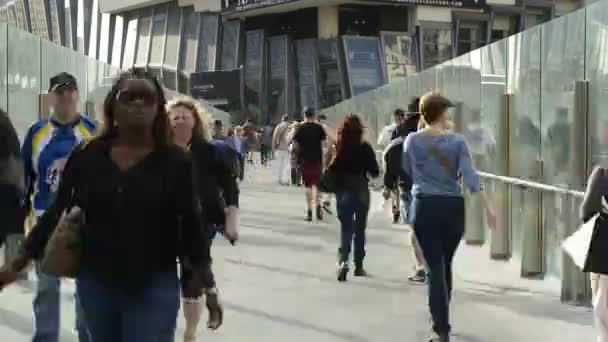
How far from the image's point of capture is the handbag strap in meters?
6.18

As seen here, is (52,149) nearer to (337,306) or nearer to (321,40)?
(337,306)

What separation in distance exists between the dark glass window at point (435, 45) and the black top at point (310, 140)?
43.4 meters

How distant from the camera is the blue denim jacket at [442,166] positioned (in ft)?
20.2

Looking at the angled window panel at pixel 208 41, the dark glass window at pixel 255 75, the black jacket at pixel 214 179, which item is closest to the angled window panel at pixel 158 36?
the angled window panel at pixel 208 41

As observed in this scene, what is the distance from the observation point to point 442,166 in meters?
6.18

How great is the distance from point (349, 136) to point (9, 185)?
5.20 metres

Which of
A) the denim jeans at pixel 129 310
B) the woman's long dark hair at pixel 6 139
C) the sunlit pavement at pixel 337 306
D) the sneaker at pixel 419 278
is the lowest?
the sunlit pavement at pixel 337 306

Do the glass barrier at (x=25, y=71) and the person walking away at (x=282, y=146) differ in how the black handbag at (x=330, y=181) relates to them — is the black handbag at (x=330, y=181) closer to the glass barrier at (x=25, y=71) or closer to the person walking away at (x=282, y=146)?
the glass barrier at (x=25, y=71)

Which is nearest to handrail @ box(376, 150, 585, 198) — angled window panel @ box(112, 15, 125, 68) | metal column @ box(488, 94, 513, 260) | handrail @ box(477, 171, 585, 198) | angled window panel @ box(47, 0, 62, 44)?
handrail @ box(477, 171, 585, 198)

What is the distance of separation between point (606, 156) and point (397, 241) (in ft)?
18.0

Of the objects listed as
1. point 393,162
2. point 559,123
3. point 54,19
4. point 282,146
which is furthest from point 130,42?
point 559,123

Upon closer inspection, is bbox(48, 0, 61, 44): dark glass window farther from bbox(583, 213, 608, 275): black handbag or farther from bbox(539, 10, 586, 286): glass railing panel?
bbox(583, 213, 608, 275): black handbag

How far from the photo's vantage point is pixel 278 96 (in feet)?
194

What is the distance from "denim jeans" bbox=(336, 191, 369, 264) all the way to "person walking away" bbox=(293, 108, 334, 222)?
18.4 feet
